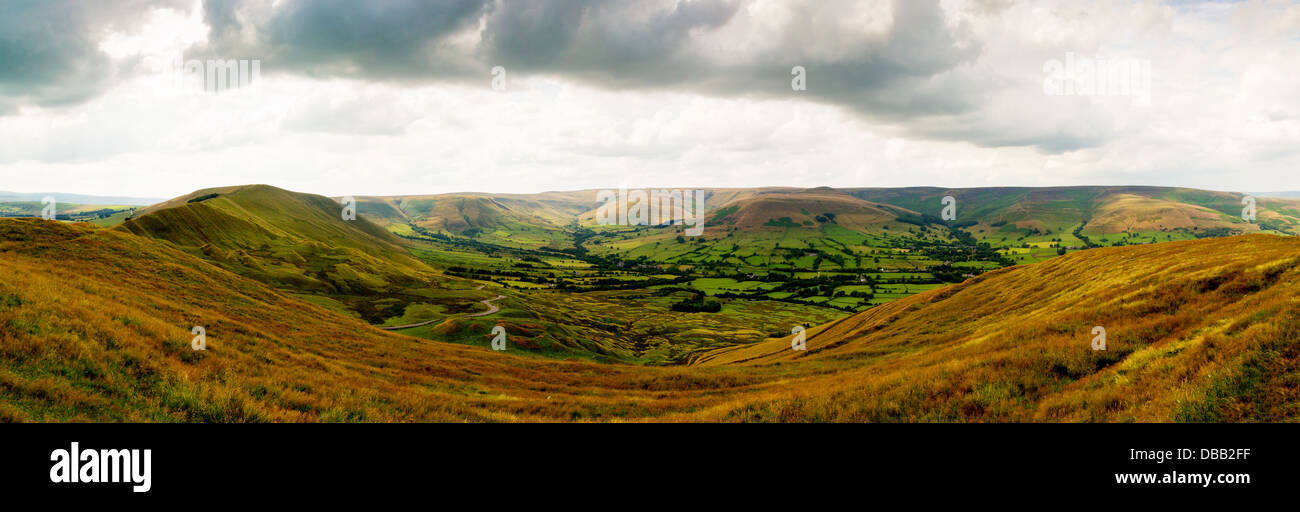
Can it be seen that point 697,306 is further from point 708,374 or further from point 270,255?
point 708,374

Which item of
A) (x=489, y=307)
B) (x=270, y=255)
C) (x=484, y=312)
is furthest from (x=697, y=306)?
(x=270, y=255)

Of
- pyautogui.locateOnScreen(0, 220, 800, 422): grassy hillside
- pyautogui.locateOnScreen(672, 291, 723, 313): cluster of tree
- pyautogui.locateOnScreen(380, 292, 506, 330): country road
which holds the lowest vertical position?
pyautogui.locateOnScreen(672, 291, 723, 313): cluster of tree

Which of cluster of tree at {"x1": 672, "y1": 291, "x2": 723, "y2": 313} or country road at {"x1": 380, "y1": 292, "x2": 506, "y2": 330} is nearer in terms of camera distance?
country road at {"x1": 380, "y1": 292, "x2": 506, "y2": 330}

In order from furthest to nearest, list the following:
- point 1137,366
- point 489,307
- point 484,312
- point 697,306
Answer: point 697,306 < point 489,307 < point 484,312 < point 1137,366

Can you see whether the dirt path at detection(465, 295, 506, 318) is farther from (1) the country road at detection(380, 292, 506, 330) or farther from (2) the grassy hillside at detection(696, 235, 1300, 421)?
(2) the grassy hillside at detection(696, 235, 1300, 421)

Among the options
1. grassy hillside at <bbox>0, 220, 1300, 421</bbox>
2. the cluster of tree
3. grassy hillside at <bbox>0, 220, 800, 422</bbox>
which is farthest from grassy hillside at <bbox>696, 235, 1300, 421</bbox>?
the cluster of tree

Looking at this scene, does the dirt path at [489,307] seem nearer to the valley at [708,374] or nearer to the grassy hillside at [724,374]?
the valley at [708,374]

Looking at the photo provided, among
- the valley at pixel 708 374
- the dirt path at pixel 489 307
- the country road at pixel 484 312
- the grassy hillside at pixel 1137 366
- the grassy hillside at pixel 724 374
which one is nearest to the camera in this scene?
the grassy hillside at pixel 1137 366

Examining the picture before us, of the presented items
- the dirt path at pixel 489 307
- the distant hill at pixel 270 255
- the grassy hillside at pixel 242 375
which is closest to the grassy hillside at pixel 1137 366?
the grassy hillside at pixel 242 375

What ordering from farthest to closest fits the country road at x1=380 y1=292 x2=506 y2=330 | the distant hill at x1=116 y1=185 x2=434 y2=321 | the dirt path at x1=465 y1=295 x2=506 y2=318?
1. the distant hill at x1=116 y1=185 x2=434 y2=321
2. the dirt path at x1=465 y1=295 x2=506 y2=318
3. the country road at x1=380 y1=292 x2=506 y2=330

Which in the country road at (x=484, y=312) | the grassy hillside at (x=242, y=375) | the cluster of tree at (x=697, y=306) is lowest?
the cluster of tree at (x=697, y=306)

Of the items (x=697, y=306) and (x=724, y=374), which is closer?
(x=724, y=374)
